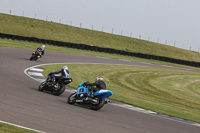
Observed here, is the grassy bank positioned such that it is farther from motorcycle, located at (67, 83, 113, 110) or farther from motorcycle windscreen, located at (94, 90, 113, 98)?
motorcycle windscreen, located at (94, 90, 113, 98)

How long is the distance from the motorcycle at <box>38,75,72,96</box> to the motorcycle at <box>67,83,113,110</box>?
1.16 metres

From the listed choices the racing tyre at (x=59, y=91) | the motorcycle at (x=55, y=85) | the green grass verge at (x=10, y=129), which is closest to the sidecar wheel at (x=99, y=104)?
A: the motorcycle at (x=55, y=85)

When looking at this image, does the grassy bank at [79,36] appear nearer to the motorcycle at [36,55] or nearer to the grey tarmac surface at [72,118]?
the motorcycle at [36,55]

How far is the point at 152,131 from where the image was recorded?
9203 millimetres

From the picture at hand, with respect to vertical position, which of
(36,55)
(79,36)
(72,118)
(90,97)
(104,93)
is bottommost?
(72,118)

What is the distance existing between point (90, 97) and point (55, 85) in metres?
2.28

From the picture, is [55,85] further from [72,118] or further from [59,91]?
[72,118]

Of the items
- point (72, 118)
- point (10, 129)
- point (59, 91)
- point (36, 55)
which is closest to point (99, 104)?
point (72, 118)

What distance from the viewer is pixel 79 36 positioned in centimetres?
6306

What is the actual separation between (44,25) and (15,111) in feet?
192

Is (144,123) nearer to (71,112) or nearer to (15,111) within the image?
(71,112)

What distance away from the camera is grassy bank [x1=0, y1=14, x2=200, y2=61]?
191 feet

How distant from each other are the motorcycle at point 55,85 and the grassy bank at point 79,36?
43.0 meters

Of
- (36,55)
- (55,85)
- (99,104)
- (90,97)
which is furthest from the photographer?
(36,55)
